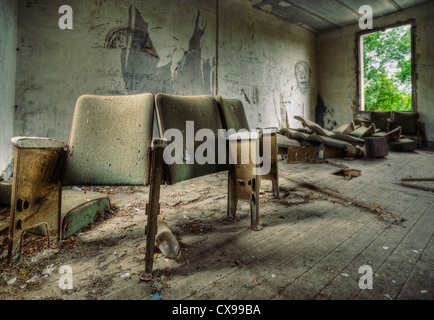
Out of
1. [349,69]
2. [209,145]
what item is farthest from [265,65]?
[209,145]

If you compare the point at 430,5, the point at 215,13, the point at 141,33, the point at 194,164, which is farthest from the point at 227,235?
the point at 430,5

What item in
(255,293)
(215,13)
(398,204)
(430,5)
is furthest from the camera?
(430,5)

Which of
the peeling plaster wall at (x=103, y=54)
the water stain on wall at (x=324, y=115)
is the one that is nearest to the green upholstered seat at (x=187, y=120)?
the peeling plaster wall at (x=103, y=54)

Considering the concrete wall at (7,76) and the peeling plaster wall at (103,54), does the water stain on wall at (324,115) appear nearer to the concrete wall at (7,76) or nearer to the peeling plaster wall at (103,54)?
the peeling plaster wall at (103,54)

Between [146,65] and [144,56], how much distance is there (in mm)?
149

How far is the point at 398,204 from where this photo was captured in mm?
2029

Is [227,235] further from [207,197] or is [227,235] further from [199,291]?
[207,197]

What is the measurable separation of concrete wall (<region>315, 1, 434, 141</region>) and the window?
6.89ft

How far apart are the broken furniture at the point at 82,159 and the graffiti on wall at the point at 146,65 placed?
9.34 feet

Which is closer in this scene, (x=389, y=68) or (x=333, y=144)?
(x=333, y=144)

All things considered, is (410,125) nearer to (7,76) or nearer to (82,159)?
(82,159)

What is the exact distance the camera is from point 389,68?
951 cm

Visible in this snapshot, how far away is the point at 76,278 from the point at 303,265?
1.03 meters

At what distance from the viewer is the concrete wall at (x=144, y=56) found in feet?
10.4
